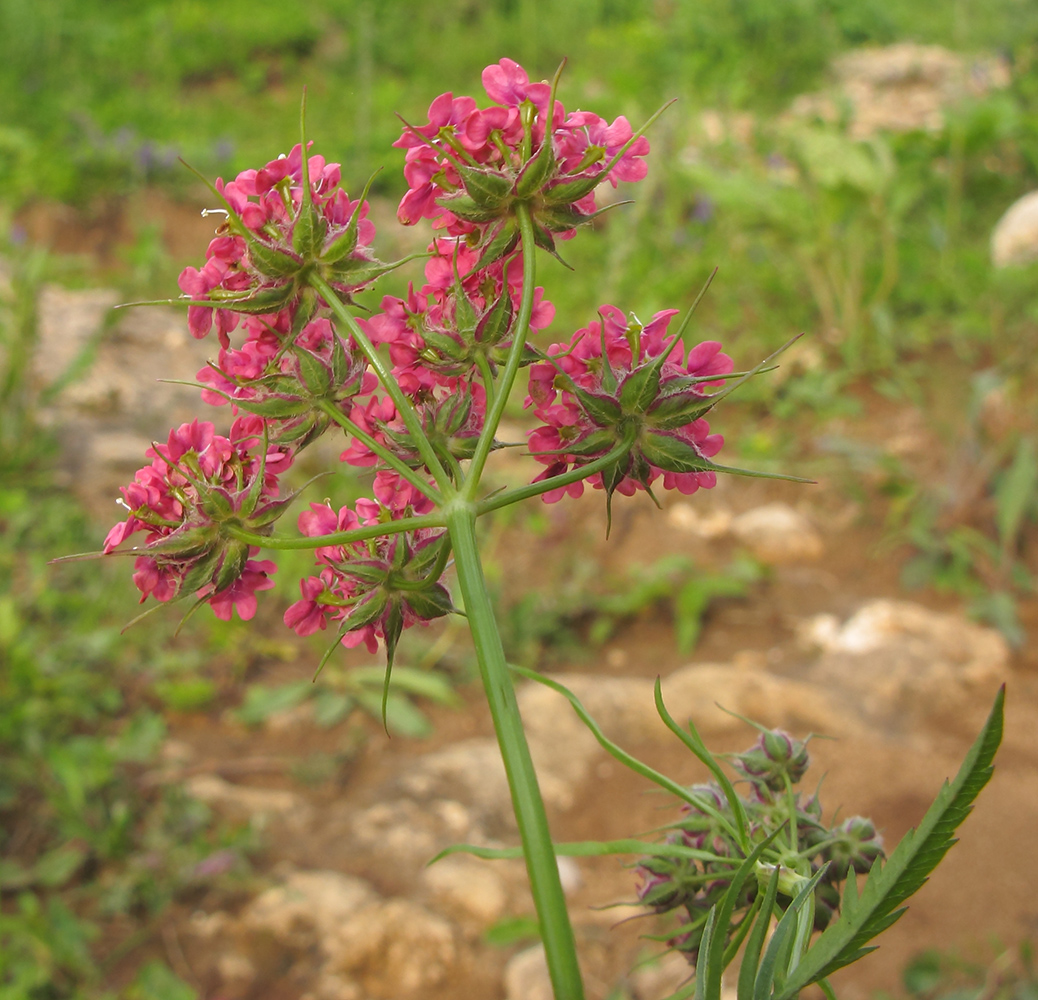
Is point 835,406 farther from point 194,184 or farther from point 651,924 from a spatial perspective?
point 194,184

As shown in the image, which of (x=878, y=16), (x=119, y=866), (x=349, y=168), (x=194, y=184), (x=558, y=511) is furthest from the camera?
(x=878, y=16)

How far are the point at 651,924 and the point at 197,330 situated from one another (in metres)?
1.52

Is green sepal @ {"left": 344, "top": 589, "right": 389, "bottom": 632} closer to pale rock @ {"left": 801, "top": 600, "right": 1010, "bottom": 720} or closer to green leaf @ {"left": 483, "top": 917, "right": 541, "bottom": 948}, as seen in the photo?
green leaf @ {"left": 483, "top": 917, "right": 541, "bottom": 948}

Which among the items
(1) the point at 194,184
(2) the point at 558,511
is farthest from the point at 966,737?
(1) the point at 194,184

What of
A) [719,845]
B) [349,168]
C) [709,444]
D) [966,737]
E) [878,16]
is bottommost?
[719,845]

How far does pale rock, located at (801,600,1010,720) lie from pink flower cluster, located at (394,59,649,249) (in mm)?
2079

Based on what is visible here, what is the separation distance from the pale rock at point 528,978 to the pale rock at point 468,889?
0.13 m

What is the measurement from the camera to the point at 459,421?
0.74 metres

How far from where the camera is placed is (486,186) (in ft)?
2.35

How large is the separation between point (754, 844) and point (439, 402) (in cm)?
39

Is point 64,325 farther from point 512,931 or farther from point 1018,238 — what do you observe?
point 1018,238

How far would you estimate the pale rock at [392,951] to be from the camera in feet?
5.86

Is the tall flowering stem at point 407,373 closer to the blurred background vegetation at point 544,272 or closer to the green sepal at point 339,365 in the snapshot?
the green sepal at point 339,365

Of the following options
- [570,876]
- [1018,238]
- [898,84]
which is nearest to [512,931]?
[570,876]
